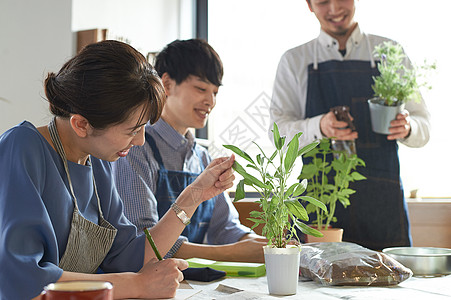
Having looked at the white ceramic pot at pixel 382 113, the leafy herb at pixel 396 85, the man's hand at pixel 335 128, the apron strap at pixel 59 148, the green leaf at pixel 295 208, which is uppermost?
the leafy herb at pixel 396 85

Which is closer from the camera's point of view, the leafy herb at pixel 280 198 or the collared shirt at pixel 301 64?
the leafy herb at pixel 280 198

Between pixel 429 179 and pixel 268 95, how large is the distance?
1012 mm

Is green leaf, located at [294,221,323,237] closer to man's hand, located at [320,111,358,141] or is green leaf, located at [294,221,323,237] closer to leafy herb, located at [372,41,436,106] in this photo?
man's hand, located at [320,111,358,141]

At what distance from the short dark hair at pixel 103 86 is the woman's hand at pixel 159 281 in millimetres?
326

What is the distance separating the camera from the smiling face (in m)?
1.88

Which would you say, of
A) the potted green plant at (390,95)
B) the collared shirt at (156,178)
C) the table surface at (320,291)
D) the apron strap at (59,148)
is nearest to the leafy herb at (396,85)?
the potted green plant at (390,95)

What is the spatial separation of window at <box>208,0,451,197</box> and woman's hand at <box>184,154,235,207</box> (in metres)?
1.60

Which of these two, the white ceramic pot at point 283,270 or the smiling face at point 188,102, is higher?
the smiling face at point 188,102

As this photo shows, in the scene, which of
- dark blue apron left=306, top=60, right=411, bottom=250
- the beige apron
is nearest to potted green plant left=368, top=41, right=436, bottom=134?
dark blue apron left=306, top=60, right=411, bottom=250

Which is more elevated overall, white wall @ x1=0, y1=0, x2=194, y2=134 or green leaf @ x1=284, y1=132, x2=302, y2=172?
white wall @ x1=0, y1=0, x2=194, y2=134

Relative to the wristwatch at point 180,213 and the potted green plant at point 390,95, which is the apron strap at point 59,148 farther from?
the potted green plant at point 390,95

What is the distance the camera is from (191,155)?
74.8 inches

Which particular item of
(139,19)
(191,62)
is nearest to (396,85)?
(191,62)

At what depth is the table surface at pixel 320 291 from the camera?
101cm
